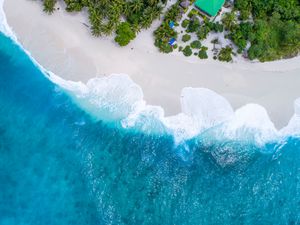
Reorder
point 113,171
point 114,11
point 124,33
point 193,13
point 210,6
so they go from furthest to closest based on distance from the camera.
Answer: point 193,13 < point 210,6 < point 113,171 < point 124,33 < point 114,11

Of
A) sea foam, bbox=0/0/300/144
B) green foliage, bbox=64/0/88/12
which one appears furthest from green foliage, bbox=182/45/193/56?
green foliage, bbox=64/0/88/12

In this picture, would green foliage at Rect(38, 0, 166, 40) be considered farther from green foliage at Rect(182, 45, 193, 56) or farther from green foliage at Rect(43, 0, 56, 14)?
green foliage at Rect(182, 45, 193, 56)

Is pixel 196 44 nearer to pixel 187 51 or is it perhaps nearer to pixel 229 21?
pixel 187 51

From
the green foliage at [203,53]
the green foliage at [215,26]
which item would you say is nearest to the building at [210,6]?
the green foliage at [215,26]

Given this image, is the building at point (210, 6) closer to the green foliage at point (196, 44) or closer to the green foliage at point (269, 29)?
the green foliage at point (269, 29)

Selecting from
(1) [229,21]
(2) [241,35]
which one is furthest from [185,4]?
(2) [241,35]

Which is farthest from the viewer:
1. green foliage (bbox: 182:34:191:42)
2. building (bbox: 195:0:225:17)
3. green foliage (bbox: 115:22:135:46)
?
building (bbox: 195:0:225:17)

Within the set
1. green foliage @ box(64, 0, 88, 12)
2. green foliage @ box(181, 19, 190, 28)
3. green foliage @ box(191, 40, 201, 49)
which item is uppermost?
green foliage @ box(181, 19, 190, 28)
